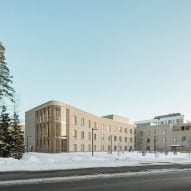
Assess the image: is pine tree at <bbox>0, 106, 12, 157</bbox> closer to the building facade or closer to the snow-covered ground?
the snow-covered ground

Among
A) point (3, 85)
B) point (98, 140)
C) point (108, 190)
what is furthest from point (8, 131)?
point (98, 140)

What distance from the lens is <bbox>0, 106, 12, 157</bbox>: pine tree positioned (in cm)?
5050

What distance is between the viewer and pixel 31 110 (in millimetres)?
119188

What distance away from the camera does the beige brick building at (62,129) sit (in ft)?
345

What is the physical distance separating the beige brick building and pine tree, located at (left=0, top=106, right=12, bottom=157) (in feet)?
150

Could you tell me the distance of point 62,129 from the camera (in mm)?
106688

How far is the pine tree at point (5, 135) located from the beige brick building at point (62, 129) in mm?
45830

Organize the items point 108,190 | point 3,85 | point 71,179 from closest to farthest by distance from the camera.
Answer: point 108,190, point 71,179, point 3,85

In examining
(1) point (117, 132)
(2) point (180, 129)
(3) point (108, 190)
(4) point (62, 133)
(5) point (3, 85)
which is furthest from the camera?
(2) point (180, 129)

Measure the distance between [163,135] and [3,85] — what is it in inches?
4597

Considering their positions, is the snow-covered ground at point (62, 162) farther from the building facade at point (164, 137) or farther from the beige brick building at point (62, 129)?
the building facade at point (164, 137)

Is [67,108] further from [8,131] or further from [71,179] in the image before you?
[71,179]

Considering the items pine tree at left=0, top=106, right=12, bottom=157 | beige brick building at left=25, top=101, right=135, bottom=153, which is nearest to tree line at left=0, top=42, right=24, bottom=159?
pine tree at left=0, top=106, right=12, bottom=157

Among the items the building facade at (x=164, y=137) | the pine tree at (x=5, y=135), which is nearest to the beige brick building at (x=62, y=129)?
the building facade at (x=164, y=137)
